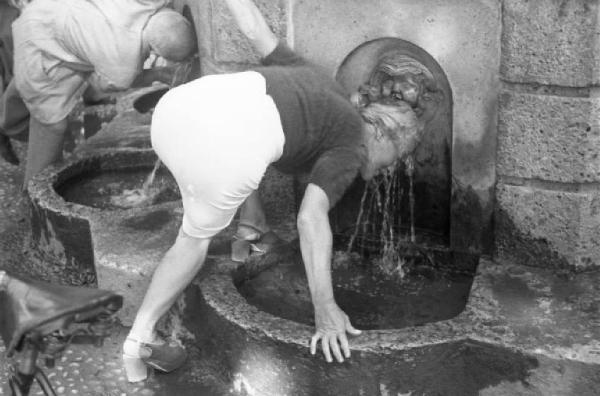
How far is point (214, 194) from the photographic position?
12.6 ft

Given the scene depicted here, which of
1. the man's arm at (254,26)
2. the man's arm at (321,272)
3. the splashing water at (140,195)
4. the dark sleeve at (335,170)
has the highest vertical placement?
the man's arm at (254,26)

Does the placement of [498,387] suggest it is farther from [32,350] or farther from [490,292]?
[32,350]

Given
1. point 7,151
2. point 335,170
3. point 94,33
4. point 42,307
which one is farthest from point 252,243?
point 7,151

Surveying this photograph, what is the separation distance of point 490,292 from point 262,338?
37.4 inches

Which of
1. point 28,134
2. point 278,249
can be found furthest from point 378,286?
point 28,134

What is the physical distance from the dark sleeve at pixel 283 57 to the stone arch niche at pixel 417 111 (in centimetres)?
44

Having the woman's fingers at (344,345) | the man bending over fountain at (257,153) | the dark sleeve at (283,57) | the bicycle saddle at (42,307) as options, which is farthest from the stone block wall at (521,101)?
the bicycle saddle at (42,307)

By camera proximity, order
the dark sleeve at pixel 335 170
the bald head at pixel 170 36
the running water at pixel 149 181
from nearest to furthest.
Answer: the dark sleeve at pixel 335 170 → the bald head at pixel 170 36 → the running water at pixel 149 181

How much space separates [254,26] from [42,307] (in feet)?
6.23

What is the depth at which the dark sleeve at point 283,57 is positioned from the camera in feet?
14.1

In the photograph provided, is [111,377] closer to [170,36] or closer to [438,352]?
[438,352]

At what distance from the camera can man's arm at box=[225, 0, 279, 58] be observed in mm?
4324

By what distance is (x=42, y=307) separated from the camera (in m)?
2.79

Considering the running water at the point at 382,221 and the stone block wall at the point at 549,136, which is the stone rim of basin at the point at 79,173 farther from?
the stone block wall at the point at 549,136
